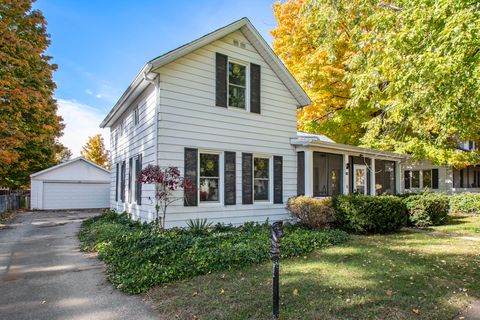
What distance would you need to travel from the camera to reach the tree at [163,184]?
7816 millimetres

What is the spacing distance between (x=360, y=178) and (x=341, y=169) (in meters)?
1.72

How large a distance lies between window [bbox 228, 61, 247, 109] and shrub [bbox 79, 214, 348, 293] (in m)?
4.38

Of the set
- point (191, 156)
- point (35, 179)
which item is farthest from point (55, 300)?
point (35, 179)

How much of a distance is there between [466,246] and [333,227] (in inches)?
146

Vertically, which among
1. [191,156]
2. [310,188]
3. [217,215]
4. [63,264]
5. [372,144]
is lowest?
[63,264]

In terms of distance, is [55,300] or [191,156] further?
[191,156]

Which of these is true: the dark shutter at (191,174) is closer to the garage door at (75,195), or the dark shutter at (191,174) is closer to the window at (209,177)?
the window at (209,177)

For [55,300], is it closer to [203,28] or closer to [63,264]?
[63,264]

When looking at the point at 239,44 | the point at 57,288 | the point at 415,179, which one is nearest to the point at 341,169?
the point at 239,44

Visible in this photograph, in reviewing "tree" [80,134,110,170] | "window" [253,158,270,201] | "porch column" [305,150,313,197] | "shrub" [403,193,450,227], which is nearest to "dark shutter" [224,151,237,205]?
"window" [253,158,270,201]

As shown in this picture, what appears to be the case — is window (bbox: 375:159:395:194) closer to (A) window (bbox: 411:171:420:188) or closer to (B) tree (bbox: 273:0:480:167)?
(B) tree (bbox: 273:0:480:167)

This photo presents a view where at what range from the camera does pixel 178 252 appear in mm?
6141

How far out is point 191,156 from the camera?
8898mm

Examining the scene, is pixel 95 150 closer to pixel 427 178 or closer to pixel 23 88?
pixel 23 88
